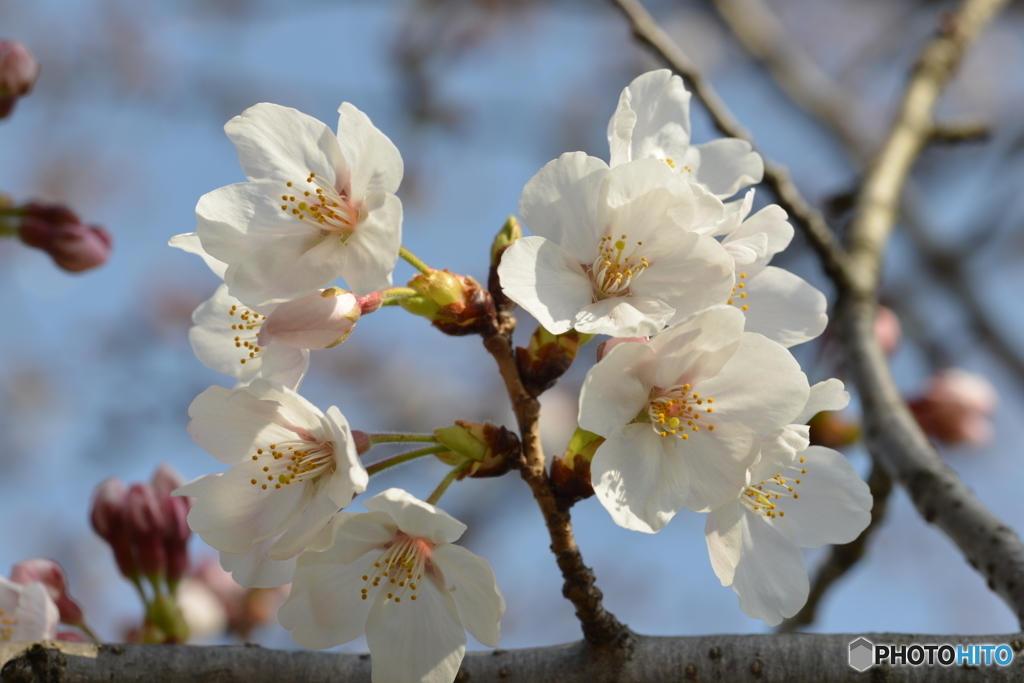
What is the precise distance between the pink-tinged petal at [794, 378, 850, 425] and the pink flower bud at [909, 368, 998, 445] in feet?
7.20

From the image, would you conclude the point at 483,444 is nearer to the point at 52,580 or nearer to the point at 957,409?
the point at 52,580

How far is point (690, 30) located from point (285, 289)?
6.81 meters

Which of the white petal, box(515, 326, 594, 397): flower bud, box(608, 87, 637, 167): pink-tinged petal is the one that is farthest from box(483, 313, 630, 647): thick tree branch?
box(608, 87, 637, 167): pink-tinged petal

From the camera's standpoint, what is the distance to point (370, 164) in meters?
1.35

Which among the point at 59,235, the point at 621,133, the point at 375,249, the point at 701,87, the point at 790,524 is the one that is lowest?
the point at 790,524

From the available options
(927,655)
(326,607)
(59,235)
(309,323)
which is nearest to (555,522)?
(326,607)

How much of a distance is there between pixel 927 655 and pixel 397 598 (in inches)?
33.0

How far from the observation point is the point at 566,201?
1314 mm

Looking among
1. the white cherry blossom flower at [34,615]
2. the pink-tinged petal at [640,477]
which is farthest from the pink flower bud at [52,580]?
the pink-tinged petal at [640,477]

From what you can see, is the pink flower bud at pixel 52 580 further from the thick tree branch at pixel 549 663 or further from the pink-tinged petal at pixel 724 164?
A: the pink-tinged petal at pixel 724 164

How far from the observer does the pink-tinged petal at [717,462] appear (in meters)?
1.23

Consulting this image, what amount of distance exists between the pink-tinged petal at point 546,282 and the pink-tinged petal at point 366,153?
8.7 inches

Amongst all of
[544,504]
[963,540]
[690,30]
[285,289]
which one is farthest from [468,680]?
[690,30]

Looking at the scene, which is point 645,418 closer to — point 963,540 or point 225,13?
point 963,540
